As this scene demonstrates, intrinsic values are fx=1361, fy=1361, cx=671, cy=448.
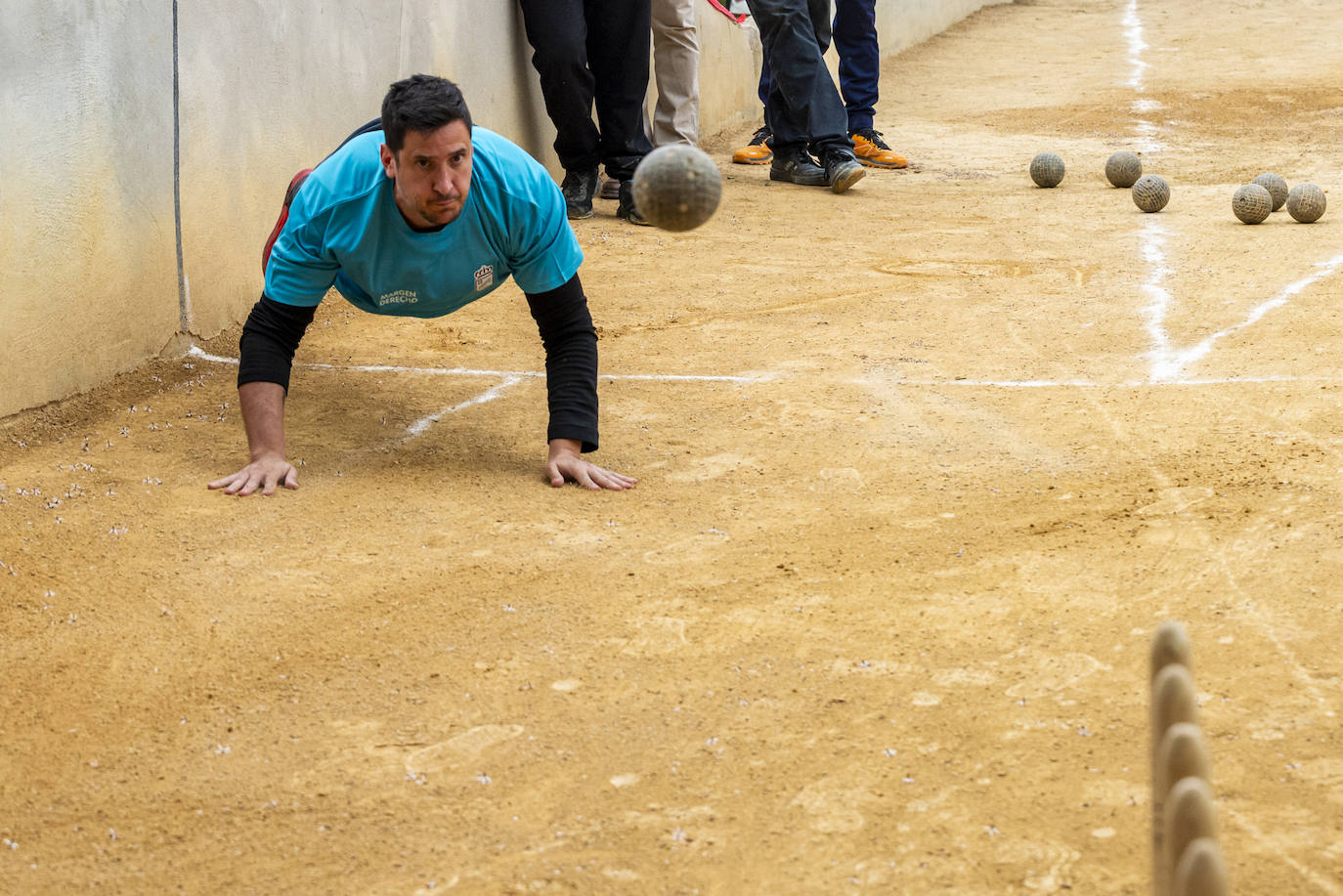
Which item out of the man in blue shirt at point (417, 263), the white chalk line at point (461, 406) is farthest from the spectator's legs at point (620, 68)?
the man in blue shirt at point (417, 263)

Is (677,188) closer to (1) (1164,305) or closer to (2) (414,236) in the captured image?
(2) (414,236)

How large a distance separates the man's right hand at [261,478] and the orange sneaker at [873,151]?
21.5 feet

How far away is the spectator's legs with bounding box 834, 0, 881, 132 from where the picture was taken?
9.70 m

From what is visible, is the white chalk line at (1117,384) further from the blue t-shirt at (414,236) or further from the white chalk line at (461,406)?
the blue t-shirt at (414,236)

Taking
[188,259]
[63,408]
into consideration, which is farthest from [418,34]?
[63,408]

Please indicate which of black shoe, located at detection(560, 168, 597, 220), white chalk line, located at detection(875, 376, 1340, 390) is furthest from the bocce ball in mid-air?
black shoe, located at detection(560, 168, 597, 220)

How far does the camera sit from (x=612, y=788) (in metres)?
2.35

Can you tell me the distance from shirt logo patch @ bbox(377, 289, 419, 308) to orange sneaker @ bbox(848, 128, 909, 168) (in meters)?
6.19

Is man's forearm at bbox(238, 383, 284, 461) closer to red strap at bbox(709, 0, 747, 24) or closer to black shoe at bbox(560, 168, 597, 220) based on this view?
black shoe at bbox(560, 168, 597, 220)

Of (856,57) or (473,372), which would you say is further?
(856,57)

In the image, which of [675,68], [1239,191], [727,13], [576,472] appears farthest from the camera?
[727,13]

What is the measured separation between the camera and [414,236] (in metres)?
3.74

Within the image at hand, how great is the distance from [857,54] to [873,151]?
2.28ft

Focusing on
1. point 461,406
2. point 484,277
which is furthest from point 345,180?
point 461,406
